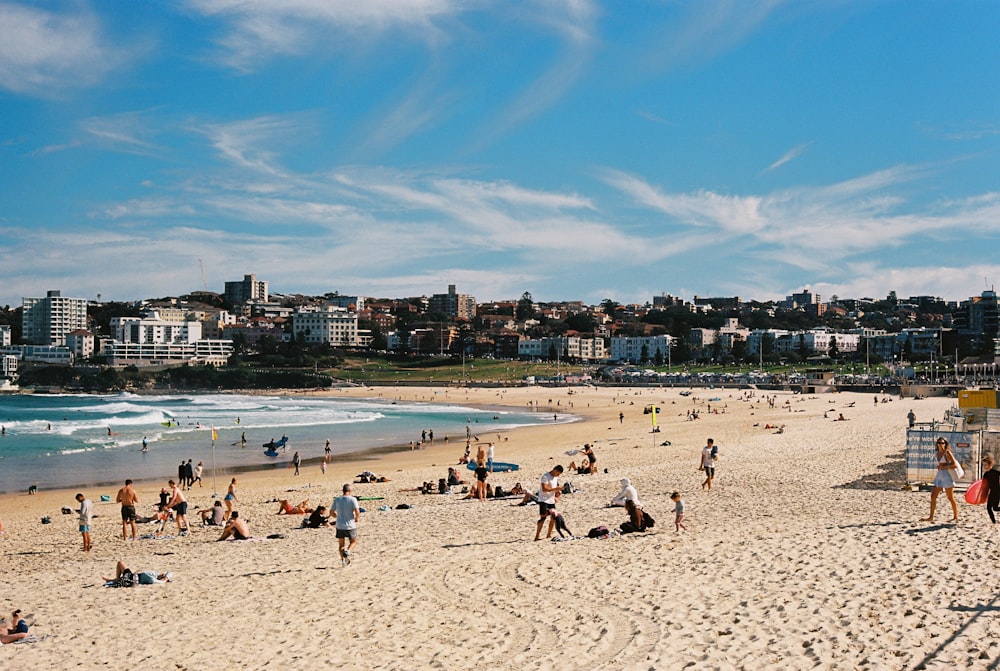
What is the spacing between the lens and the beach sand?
662cm

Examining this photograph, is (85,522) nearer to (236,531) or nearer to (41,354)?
(236,531)

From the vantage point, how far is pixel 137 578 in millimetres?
10484

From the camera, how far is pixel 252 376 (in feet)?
375

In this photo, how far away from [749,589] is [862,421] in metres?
31.3

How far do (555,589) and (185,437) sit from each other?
35.1 meters

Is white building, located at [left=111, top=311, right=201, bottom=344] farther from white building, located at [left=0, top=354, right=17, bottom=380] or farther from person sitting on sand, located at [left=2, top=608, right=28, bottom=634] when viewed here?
person sitting on sand, located at [left=2, top=608, right=28, bottom=634]

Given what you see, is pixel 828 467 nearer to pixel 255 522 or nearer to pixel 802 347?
pixel 255 522

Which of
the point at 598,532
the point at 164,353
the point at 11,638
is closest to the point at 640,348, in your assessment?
the point at 164,353

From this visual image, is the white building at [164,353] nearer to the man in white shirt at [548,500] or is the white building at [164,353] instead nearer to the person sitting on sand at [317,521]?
the person sitting on sand at [317,521]

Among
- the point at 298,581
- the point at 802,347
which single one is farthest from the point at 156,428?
the point at 802,347

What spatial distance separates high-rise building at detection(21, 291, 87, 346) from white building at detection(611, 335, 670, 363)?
112067 millimetres

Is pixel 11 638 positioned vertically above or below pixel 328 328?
below

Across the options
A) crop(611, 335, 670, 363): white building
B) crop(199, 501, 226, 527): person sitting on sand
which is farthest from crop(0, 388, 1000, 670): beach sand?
crop(611, 335, 670, 363): white building

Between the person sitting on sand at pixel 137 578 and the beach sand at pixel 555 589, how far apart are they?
20 centimetres
